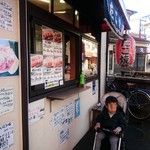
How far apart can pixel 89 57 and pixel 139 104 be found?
96.7 inches

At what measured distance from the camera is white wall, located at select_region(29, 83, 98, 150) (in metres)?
2.38

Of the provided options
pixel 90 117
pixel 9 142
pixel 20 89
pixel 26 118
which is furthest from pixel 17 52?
pixel 90 117

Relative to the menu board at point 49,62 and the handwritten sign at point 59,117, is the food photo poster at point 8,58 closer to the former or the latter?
the menu board at point 49,62

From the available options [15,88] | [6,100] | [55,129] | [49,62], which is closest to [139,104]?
[55,129]

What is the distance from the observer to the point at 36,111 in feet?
7.70

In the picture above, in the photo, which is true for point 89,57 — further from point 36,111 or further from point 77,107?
point 36,111

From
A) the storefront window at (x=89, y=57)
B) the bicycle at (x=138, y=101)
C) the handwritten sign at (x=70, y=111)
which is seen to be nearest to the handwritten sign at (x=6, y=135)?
the handwritten sign at (x=70, y=111)

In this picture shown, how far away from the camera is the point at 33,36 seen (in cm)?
231

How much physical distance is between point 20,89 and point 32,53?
1.76 ft

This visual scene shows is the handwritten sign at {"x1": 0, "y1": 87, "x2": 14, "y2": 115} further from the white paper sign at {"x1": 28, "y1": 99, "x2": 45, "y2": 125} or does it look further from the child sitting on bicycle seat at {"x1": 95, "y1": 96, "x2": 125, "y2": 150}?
the child sitting on bicycle seat at {"x1": 95, "y1": 96, "x2": 125, "y2": 150}

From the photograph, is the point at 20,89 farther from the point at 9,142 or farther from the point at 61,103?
the point at 61,103

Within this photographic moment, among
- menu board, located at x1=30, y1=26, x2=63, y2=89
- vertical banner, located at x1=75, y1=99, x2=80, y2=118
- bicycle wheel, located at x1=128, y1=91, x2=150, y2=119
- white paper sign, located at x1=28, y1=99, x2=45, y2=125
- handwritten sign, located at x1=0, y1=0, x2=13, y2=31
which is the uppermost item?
handwritten sign, located at x1=0, y1=0, x2=13, y2=31

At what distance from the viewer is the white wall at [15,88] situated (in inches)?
70.1

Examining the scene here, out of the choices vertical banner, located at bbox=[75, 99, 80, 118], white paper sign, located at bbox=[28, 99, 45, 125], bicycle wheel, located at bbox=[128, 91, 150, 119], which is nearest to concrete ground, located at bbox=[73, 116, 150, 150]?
bicycle wheel, located at bbox=[128, 91, 150, 119]
